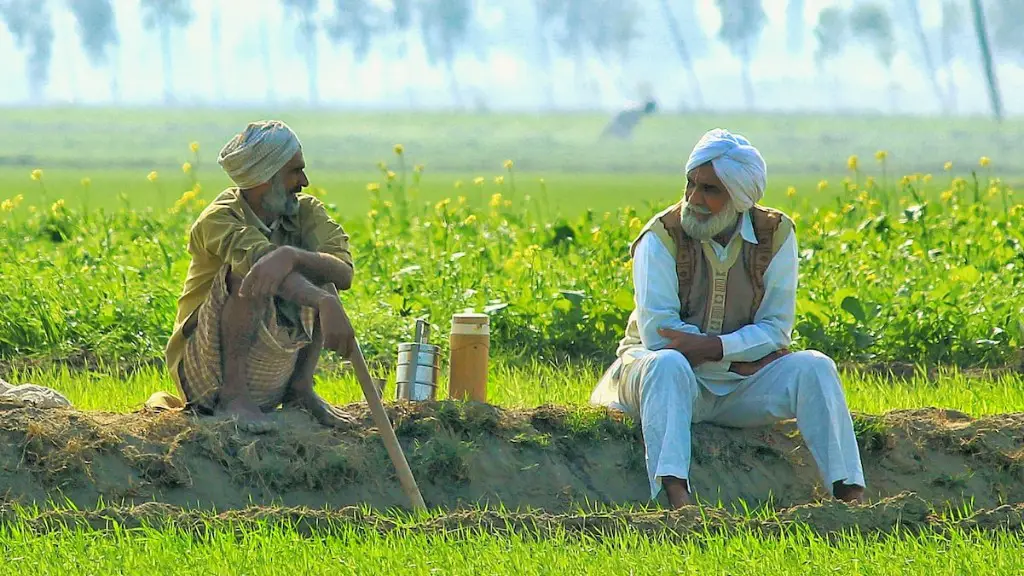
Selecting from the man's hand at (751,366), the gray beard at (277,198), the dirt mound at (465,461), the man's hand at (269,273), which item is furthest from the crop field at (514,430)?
the gray beard at (277,198)

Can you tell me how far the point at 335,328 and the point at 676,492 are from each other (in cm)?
136

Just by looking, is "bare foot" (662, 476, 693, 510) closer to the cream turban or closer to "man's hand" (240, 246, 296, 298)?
"man's hand" (240, 246, 296, 298)

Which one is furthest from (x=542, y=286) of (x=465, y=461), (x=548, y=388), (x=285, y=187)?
(x=285, y=187)

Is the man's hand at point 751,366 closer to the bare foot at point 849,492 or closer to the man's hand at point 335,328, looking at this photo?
the bare foot at point 849,492

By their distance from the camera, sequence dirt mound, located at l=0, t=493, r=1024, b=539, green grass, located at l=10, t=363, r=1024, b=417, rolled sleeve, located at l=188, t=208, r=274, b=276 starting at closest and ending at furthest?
dirt mound, located at l=0, t=493, r=1024, b=539 < rolled sleeve, located at l=188, t=208, r=274, b=276 < green grass, located at l=10, t=363, r=1024, b=417

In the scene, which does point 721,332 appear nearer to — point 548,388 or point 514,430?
point 514,430

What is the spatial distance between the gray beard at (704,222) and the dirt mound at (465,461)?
0.83 m

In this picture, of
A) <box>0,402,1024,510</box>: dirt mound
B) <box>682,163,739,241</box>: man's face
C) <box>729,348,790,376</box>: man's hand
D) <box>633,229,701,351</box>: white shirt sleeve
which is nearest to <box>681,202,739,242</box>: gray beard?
<box>682,163,739,241</box>: man's face

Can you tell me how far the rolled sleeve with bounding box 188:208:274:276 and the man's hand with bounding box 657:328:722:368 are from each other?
148cm

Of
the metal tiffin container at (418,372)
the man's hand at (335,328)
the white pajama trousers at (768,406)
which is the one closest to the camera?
the man's hand at (335,328)

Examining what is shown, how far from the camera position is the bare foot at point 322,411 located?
6305mm

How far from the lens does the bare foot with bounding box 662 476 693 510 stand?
586 cm

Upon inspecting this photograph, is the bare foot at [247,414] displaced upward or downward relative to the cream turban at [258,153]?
downward

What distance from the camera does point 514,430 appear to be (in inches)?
253
